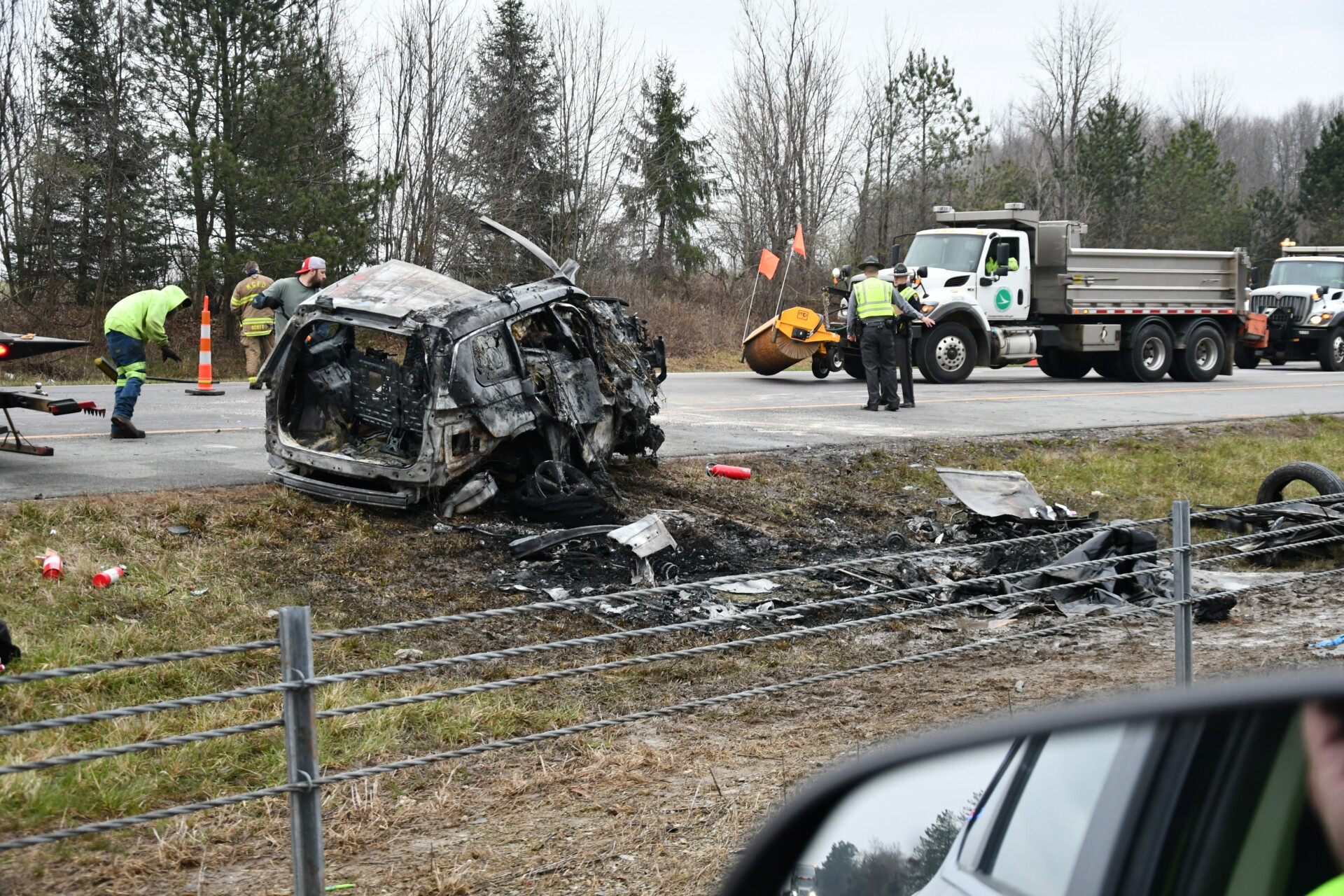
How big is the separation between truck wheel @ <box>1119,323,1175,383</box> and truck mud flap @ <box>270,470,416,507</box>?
688 inches

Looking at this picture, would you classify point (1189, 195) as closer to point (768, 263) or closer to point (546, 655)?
point (768, 263)

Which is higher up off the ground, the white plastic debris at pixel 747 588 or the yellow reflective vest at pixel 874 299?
the yellow reflective vest at pixel 874 299

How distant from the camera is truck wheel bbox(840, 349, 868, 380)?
19.4 metres

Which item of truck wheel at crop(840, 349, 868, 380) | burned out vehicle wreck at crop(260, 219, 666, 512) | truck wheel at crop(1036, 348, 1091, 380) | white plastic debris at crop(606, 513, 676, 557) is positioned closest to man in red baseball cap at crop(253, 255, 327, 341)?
burned out vehicle wreck at crop(260, 219, 666, 512)

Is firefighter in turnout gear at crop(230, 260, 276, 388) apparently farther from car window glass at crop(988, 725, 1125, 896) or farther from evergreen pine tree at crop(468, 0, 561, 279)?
car window glass at crop(988, 725, 1125, 896)

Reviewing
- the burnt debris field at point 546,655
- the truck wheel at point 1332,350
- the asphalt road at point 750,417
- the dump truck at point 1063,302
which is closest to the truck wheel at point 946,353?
the dump truck at point 1063,302

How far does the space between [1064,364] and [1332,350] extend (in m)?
9.01

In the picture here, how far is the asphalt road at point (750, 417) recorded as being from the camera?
9078mm

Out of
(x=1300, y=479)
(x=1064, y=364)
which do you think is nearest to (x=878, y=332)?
(x=1300, y=479)

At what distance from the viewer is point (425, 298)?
27.0ft

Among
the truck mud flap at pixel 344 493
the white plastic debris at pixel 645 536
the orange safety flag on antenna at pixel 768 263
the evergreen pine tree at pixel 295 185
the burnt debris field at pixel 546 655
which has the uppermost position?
the evergreen pine tree at pixel 295 185

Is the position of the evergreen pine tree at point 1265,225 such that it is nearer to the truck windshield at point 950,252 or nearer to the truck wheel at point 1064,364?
the truck wheel at point 1064,364

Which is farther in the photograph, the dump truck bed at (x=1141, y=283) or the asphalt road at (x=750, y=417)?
the dump truck bed at (x=1141, y=283)

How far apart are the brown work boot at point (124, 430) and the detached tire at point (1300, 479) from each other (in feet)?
30.7
